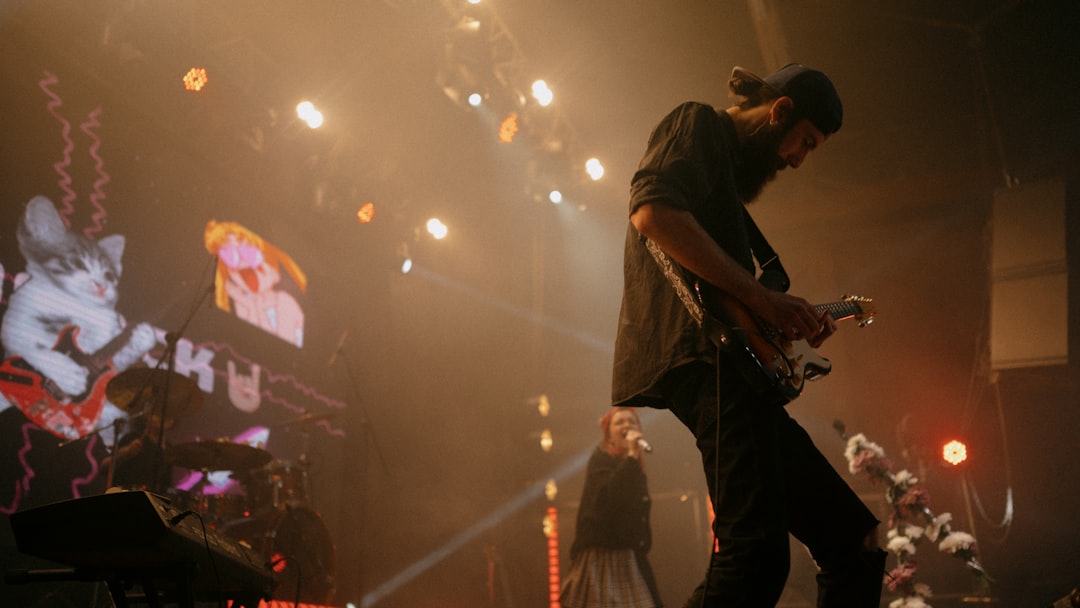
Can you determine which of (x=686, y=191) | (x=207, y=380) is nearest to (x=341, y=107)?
(x=207, y=380)

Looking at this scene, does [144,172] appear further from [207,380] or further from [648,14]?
[648,14]

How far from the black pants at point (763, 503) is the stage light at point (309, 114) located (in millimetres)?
7008

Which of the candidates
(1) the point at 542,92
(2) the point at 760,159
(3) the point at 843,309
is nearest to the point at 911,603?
(3) the point at 843,309

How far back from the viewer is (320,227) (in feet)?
29.6

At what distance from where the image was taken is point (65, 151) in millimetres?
5961

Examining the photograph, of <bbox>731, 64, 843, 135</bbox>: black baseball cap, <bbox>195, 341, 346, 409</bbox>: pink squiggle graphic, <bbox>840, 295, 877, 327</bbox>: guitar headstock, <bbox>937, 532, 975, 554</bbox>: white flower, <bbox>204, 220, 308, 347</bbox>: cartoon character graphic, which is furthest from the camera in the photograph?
<bbox>204, 220, 308, 347</bbox>: cartoon character graphic

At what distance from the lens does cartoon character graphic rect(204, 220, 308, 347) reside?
733 centimetres

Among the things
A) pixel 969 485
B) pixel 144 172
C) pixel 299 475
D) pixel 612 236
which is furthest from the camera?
pixel 612 236

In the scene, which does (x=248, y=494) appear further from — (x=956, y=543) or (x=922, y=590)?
(x=956, y=543)

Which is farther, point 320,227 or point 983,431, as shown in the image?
point 320,227

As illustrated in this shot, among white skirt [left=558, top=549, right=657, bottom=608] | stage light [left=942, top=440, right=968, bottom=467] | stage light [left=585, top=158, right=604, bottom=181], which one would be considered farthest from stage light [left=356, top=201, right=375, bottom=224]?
stage light [left=942, top=440, right=968, bottom=467]

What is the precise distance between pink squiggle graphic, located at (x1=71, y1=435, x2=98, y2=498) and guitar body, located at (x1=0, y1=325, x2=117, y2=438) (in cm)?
15

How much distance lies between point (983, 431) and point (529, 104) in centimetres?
606

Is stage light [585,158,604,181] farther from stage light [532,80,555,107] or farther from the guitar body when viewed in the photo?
the guitar body
